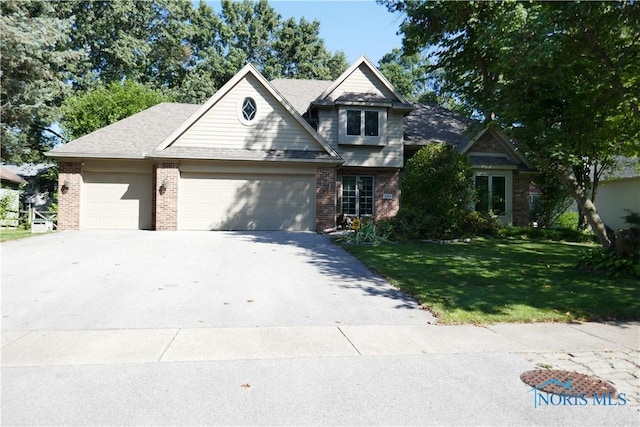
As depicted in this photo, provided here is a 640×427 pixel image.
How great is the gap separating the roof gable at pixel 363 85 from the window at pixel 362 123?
0.79 metres

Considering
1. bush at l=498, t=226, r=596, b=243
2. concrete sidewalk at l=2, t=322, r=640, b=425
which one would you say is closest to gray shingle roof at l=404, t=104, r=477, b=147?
bush at l=498, t=226, r=596, b=243

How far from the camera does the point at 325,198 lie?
16672 mm

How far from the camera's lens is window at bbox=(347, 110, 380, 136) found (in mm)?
19281

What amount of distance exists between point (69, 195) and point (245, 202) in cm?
686

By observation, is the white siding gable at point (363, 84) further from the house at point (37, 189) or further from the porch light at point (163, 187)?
the house at point (37, 189)

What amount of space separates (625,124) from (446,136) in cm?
1018

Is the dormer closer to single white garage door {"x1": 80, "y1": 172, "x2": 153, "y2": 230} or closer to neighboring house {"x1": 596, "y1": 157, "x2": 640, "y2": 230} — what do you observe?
single white garage door {"x1": 80, "y1": 172, "x2": 153, "y2": 230}

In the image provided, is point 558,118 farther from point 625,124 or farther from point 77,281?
point 77,281

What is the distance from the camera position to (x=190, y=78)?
3347 centimetres

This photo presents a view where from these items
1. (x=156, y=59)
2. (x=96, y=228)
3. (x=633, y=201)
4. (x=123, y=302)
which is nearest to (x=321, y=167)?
(x=96, y=228)

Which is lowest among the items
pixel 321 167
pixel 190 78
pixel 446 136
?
pixel 321 167

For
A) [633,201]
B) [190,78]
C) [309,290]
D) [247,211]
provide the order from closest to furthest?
[309,290]
[247,211]
[633,201]
[190,78]

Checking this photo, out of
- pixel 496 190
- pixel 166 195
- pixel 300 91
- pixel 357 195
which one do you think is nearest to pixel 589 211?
pixel 496 190

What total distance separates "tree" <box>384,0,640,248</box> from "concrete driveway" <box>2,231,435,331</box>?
574 cm
